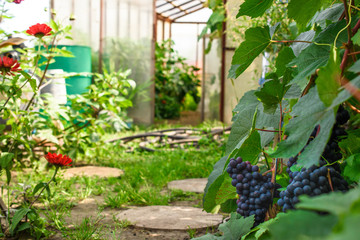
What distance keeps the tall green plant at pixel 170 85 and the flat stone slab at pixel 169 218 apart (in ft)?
20.5

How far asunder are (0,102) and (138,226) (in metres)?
0.75

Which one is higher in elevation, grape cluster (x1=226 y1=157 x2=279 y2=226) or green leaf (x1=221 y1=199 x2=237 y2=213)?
grape cluster (x1=226 y1=157 x2=279 y2=226)

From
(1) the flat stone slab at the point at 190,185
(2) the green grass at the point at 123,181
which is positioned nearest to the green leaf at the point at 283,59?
(2) the green grass at the point at 123,181

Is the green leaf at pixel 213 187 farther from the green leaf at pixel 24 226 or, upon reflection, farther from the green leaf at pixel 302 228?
the green leaf at pixel 24 226

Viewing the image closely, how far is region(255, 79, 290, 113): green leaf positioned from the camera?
791mm

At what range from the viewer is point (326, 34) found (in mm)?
722

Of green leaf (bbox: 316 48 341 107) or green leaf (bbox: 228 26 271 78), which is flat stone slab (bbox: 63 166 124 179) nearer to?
green leaf (bbox: 228 26 271 78)

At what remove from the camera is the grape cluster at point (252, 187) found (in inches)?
31.6

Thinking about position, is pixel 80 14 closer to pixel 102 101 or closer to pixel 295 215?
pixel 102 101

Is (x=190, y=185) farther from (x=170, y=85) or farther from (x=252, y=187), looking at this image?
(x=170, y=85)

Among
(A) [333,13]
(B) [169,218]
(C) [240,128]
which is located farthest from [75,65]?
(A) [333,13]

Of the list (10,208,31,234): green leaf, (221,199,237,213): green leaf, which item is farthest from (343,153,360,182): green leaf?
(10,208,31,234): green leaf

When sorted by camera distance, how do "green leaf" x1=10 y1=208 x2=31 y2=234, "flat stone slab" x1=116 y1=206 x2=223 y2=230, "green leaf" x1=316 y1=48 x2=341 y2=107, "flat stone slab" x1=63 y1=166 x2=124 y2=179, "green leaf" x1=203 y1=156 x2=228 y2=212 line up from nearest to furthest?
1. "green leaf" x1=316 y1=48 x2=341 y2=107
2. "green leaf" x1=203 y1=156 x2=228 y2=212
3. "green leaf" x1=10 y1=208 x2=31 y2=234
4. "flat stone slab" x1=116 y1=206 x2=223 y2=230
5. "flat stone slab" x1=63 y1=166 x2=124 y2=179

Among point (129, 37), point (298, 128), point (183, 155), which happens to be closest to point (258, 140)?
point (298, 128)
